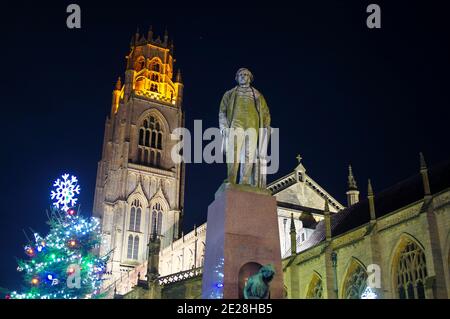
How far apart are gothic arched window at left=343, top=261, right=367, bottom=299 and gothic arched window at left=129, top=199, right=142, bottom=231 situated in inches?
1396

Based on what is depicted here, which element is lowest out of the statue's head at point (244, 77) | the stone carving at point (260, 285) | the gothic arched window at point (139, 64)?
the stone carving at point (260, 285)

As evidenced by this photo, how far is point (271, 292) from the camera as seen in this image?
32.1 feet

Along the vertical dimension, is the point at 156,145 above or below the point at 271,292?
above

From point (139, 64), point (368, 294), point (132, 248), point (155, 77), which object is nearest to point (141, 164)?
point (132, 248)

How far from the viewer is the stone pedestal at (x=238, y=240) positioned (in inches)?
382

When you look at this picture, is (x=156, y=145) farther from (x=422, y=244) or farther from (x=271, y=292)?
(x=271, y=292)

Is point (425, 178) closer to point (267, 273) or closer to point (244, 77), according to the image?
point (244, 77)

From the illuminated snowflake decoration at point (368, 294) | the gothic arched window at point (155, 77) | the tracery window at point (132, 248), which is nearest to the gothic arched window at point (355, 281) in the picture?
the illuminated snowflake decoration at point (368, 294)

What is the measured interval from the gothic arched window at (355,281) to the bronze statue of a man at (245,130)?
63.9 ft

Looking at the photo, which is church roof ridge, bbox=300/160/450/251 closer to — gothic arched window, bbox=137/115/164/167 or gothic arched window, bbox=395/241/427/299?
gothic arched window, bbox=395/241/427/299

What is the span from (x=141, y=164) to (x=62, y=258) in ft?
131

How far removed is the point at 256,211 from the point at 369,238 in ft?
64.1

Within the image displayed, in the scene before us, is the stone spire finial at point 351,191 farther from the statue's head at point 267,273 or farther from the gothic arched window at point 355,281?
the statue's head at point 267,273
